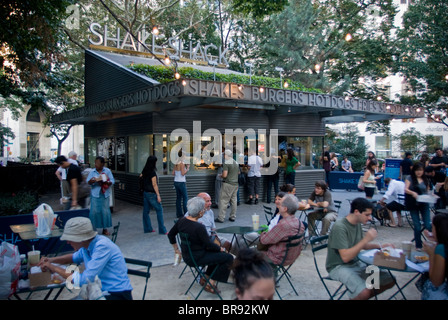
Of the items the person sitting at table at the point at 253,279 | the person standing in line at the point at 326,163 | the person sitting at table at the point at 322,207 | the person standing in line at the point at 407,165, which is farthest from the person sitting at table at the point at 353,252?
the person standing in line at the point at 326,163

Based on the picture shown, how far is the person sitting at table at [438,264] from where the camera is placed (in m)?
3.01

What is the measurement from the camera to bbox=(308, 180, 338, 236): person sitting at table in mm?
6440

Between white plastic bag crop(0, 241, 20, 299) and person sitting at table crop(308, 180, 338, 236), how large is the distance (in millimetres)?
4843

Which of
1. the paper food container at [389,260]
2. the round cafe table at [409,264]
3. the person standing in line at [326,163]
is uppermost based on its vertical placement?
the person standing in line at [326,163]

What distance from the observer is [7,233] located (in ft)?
18.0

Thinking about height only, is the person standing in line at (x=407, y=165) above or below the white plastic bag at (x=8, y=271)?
above

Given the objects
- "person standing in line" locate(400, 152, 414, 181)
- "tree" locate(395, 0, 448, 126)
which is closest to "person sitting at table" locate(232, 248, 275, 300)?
"person standing in line" locate(400, 152, 414, 181)

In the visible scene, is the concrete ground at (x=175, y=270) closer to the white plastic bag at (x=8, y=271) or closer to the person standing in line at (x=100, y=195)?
the person standing in line at (x=100, y=195)

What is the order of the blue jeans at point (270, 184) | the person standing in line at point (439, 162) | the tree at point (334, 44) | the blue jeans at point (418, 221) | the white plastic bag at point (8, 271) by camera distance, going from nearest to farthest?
the white plastic bag at point (8, 271) → the blue jeans at point (418, 221) → the person standing in line at point (439, 162) → the blue jeans at point (270, 184) → the tree at point (334, 44)

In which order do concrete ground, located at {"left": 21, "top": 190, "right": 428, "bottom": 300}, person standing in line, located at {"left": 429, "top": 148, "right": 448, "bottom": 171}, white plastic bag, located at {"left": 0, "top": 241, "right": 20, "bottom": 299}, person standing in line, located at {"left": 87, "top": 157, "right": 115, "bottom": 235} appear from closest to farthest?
white plastic bag, located at {"left": 0, "top": 241, "right": 20, "bottom": 299}
concrete ground, located at {"left": 21, "top": 190, "right": 428, "bottom": 300}
person standing in line, located at {"left": 87, "top": 157, "right": 115, "bottom": 235}
person standing in line, located at {"left": 429, "top": 148, "right": 448, "bottom": 171}

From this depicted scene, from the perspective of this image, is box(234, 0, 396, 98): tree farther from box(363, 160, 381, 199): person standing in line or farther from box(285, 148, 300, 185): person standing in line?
box(363, 160, 381, 199): person standing in line

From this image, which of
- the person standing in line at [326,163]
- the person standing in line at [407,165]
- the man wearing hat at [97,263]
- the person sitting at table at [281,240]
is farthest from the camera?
the person standing in line at [326,163]

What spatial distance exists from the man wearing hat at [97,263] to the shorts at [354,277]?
7.24 ft
